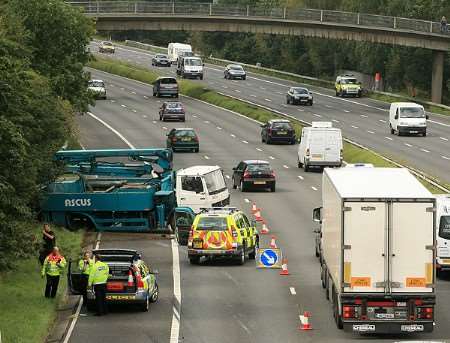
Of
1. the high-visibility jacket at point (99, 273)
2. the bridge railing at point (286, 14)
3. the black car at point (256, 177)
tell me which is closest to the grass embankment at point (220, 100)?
the black car at point (256, 177)

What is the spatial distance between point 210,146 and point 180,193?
33193mm

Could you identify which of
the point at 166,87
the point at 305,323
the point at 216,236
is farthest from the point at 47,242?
the point at 166,87

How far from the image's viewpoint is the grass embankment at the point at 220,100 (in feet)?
244

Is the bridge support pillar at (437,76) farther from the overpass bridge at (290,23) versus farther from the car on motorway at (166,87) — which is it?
the car on motorway at (166,87)

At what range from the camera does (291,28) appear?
128875 millimetres

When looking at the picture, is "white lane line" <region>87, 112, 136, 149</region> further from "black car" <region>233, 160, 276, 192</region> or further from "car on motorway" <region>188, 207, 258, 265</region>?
"car on motorway" <region>188, 207, 258, 265</region>

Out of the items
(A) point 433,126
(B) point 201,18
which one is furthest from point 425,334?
(B) point 201,18

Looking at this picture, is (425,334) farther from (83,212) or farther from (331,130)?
(331,130)

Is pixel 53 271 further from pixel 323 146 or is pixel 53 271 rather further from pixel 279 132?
pixel 279 132

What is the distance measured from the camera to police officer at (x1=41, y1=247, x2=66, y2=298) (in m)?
35.1

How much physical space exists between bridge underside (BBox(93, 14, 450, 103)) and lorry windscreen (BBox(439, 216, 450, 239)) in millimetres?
83763

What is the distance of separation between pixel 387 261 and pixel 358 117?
246 ft

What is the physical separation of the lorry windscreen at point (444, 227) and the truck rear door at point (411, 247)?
9.70 metres

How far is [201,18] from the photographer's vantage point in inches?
4995
